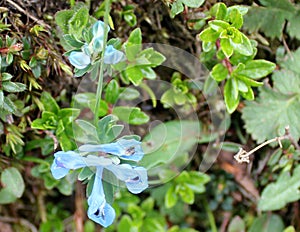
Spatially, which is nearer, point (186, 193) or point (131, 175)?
point (131, 175)

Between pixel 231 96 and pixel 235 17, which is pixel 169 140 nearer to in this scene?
pixel 231 96

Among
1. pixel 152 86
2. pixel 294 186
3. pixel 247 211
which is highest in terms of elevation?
pixel 152 86

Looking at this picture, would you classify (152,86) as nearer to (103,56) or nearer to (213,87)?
(213,87)

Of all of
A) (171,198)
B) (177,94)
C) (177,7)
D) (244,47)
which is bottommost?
(171,198)

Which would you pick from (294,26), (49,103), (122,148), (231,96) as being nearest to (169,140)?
(231,96)

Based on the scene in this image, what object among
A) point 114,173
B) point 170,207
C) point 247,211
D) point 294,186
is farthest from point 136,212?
point 114,173

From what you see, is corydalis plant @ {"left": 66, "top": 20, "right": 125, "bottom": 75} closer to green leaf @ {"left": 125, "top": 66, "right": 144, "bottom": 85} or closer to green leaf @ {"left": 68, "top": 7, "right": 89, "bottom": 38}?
green leaf @ {"left": 68, "top": 7, "right": 89, "bottom": 38}

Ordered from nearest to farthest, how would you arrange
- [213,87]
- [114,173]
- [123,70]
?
[114,173]
[123,70]
[213,87]
